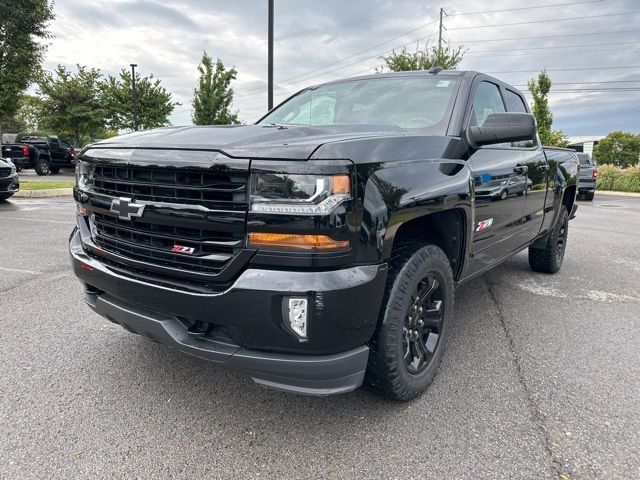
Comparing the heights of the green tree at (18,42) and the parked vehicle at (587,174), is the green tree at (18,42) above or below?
above

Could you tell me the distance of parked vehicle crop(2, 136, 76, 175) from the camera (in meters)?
19.8

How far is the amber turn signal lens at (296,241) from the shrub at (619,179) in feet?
86.8

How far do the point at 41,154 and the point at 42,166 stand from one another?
546 mm

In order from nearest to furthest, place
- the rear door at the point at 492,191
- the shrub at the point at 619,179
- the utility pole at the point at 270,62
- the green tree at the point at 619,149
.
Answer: the rear door at the point at 492,191 < the utility pole at the point at 270,62 < the shrub at the point at 619,179 < the green tree at the point at 619,149

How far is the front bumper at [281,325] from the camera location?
5.78ft

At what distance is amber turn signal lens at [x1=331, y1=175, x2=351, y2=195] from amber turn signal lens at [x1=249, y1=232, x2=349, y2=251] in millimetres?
186

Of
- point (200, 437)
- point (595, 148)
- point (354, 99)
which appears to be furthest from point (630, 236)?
point (595, 148)

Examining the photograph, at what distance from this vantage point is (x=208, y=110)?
72.1 ft

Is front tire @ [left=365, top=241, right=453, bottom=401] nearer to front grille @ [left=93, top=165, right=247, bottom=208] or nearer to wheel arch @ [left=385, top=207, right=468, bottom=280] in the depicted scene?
wheel arch @ [left=385, top=207, right=468, bottom=280]

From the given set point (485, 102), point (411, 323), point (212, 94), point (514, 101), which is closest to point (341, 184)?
point (411, 323)

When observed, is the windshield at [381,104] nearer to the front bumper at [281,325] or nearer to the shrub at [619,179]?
the front bumper at [281,325]

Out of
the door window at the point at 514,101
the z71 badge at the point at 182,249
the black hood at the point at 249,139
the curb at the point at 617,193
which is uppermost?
the door window at the point at 514,101

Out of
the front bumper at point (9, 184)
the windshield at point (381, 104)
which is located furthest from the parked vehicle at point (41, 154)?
the windshield at point (381, 104)

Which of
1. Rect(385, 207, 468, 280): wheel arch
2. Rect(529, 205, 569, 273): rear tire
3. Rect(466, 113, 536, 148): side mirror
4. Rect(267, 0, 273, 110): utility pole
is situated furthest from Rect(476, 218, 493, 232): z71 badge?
Rect(267, 0, 273, 110): utility pole
